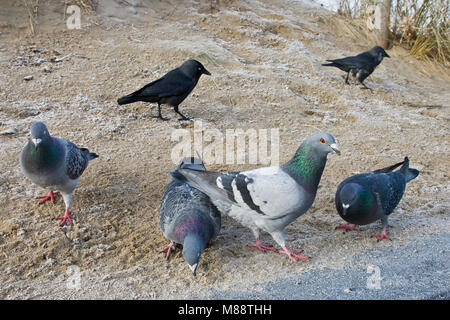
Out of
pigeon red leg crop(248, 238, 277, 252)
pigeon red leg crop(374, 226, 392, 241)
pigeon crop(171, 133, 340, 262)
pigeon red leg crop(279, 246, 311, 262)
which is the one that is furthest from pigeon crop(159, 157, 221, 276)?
pigeon red leg crop(374, 226, 392, 241)

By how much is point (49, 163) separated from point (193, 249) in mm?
1362

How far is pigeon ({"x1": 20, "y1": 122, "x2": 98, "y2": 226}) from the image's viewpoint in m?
3.45

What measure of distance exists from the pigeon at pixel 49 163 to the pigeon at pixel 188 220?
31.5 inches

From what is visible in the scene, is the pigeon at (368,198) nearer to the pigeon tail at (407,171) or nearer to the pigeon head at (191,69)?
the pigeon tail at (407,171)

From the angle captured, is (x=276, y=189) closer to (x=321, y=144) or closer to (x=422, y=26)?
(x=321, y=144)

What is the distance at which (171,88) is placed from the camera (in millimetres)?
5492

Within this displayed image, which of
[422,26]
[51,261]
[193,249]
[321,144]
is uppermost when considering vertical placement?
[422,26]

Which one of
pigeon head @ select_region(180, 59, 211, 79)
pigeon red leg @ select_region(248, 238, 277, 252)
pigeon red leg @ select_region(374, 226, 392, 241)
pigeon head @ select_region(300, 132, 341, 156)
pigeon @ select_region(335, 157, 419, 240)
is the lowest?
pigeon red leg @ select_region(248, 238, 277, 252)

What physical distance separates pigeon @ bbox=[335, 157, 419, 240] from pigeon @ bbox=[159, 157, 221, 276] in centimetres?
104

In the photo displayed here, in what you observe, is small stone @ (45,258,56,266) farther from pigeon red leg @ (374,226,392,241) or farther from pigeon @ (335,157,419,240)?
pigeon red leg @ (374,226,392,241)

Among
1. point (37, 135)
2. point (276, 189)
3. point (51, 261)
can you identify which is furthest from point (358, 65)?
point (51, 261)

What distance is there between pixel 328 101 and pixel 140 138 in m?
2.90

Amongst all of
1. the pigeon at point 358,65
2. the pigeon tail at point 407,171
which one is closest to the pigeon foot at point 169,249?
the pigeon tail at point 407,171

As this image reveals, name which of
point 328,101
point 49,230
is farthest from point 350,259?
point 328,101
